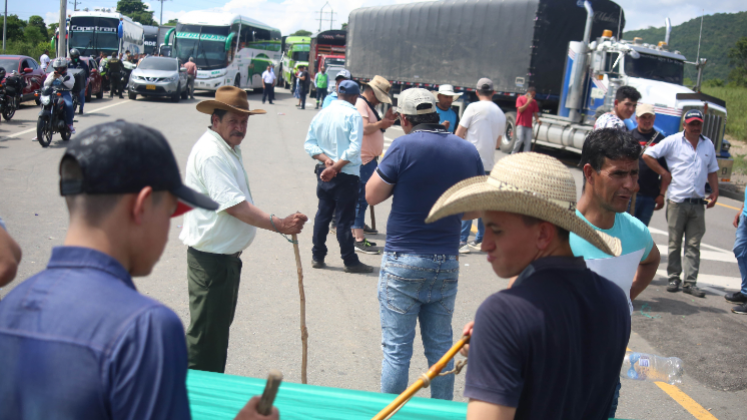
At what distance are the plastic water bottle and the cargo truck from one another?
10171 mm

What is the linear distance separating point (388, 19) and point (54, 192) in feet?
56.8

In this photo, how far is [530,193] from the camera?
5.44 ft

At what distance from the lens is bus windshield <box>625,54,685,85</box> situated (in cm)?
1474

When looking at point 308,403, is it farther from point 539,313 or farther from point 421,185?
point 539,313

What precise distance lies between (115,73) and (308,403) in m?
25.5

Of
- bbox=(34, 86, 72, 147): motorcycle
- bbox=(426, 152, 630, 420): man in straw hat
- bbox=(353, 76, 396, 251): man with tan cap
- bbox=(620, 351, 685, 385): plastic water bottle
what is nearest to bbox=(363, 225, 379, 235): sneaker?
bbox=(353, 76, 396, 251): man with tan cap

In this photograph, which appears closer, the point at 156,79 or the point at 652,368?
the point at 652,368

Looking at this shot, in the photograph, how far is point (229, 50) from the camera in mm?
29859

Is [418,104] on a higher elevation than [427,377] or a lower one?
higher

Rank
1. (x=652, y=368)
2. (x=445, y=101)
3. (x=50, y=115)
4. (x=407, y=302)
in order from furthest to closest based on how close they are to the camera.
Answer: (x=50, y=115) < (x=445, y=101) < (x=652, y=368) < (x=407, y=302)

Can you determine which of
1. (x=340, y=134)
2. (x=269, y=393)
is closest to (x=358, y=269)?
(x=340, y=134)

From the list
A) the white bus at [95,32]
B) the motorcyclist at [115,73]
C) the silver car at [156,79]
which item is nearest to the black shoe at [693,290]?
the silver car at [156,79]

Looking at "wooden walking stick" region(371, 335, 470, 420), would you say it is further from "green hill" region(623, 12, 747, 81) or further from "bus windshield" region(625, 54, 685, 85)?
"green hill" region(623, 12, 747, 81)

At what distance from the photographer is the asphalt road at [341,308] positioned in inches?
173
